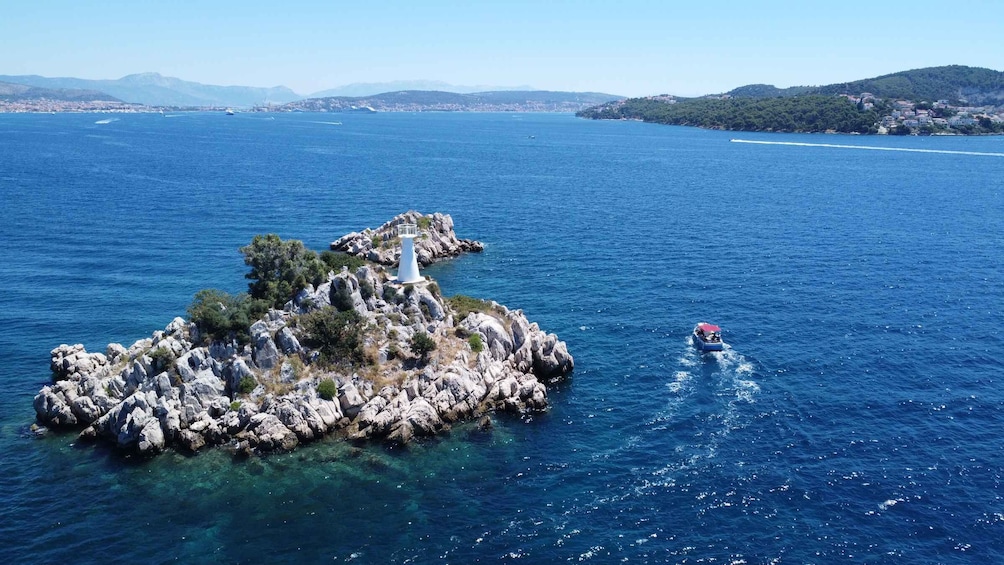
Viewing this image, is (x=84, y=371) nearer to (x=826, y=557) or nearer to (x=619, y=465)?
(x=619, y=465)

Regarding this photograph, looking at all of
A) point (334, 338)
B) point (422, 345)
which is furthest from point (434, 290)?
point (334, 338)

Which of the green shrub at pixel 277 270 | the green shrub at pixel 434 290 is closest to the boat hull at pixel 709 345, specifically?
the green shrub at pixel 434 290

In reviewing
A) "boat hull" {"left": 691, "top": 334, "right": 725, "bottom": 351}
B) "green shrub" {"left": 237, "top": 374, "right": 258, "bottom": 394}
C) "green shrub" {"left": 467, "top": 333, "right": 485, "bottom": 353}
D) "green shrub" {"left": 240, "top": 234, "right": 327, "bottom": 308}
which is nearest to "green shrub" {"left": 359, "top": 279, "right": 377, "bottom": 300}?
"green shrub" {"left": 240, "top": 234, "right": 327, "bottom": 308}

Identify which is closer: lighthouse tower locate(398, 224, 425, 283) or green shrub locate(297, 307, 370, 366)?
green shrub locate(297, 307, 370, 366)

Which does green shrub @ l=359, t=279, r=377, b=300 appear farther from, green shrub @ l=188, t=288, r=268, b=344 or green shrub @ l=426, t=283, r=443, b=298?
green shrub @ l=188, t=288, r=268, b=344

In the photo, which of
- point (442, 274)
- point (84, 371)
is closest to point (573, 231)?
point (442, 274)

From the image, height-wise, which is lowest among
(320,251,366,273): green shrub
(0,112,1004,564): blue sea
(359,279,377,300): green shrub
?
(0,112,1004,564): blue sea
